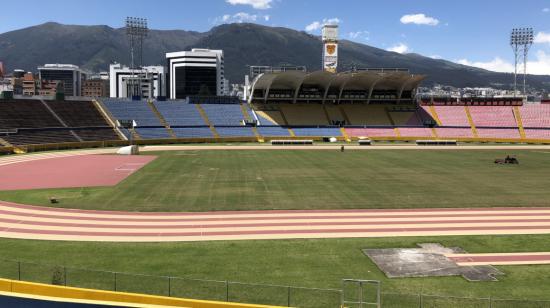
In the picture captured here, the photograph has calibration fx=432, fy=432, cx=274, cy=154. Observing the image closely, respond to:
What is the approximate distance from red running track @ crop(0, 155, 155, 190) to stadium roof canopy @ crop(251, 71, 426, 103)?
1717 inches

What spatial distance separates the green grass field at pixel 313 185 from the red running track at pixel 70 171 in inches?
89.2

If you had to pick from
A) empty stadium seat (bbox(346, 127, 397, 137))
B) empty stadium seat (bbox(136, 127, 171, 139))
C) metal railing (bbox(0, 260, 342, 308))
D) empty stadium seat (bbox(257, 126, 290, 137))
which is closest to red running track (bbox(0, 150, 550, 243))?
metal railing (bbox(0, 260, 342, 308))

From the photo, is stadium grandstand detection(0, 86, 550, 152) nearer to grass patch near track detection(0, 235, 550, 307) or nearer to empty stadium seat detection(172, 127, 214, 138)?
empty stadium seat detection(172, 127, 214, 138)

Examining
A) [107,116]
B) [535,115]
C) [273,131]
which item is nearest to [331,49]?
[273,131]

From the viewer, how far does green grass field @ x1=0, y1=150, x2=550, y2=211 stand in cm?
3069

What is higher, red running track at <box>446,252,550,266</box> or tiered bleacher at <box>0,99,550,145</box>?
tiered bleacher at <box>0,99,550,145</box>

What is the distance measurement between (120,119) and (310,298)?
78.8 metres

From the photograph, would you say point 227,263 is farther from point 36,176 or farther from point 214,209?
point 36,176

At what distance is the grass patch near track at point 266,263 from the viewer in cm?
1603

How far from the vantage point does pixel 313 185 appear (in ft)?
124

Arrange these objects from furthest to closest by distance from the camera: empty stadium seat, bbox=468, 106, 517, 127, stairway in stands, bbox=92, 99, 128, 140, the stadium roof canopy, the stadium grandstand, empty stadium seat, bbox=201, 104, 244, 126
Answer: empty stadium seat, bbox=468, 106, 517, 127
the stadium roof canopy
empty stadium seat, bbox=201, 104, 244, 126
the stadium grandstand
stairway in stands, bbox=92, 99, 128, 140

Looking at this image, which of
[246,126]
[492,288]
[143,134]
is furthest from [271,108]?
[492,288]

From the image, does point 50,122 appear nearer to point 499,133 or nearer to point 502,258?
point 502,258

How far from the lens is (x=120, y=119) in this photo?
85.9m
